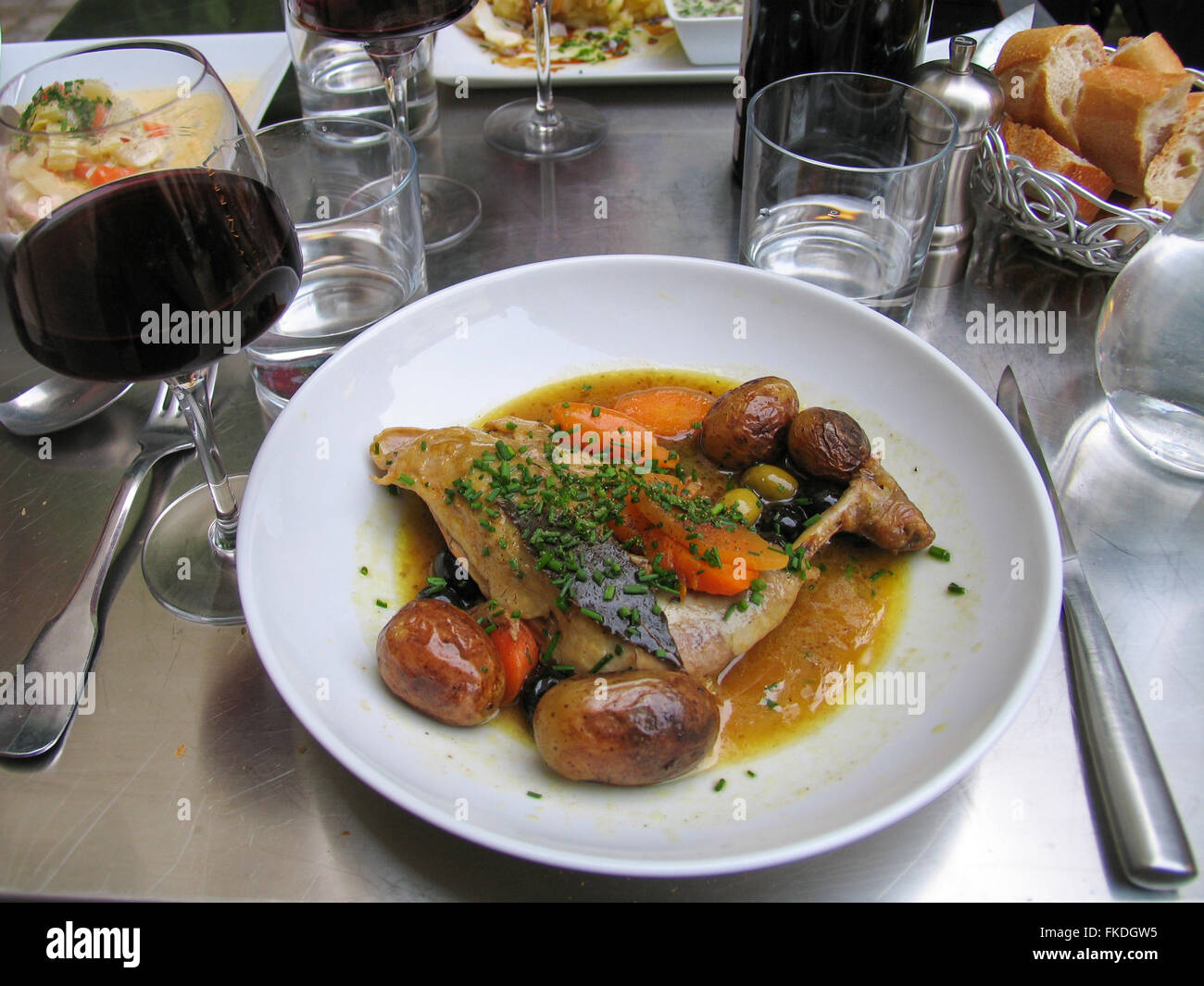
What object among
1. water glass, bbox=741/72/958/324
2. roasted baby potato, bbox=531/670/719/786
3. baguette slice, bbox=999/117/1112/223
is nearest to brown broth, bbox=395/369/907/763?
roasted baby potato, bbox=531/670/719/786

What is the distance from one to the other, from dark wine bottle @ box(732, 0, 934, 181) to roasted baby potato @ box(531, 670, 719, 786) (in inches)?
69.6

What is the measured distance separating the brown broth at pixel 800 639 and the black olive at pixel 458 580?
0.04 meters

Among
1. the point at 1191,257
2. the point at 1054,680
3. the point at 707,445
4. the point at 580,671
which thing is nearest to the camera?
the point at 580,671

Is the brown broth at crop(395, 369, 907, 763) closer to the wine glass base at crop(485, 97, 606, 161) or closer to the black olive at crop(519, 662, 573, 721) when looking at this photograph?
the black olive at crop(519, 662, 573, 721)

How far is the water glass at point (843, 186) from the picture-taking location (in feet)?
7.14

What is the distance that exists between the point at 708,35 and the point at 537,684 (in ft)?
7.66

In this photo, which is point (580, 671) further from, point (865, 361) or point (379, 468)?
point (865, 361)

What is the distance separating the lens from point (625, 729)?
1229mm

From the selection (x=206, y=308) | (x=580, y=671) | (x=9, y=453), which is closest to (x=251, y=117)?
(x=9, y=453)

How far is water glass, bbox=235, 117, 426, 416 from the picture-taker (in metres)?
2.03

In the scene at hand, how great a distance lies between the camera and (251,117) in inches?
105

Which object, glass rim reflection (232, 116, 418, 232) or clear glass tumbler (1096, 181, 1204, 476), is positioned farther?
glass rim reflection (232, 116, 418, 232)

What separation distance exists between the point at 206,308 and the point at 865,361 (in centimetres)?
121

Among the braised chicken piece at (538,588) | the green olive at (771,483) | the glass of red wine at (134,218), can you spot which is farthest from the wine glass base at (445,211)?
the green olive at (771,483)
